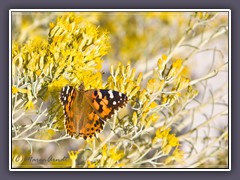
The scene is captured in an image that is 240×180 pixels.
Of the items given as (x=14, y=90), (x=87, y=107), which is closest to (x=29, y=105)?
(x=14, y=90)

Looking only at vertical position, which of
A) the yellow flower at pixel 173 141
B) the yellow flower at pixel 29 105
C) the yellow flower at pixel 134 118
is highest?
the yellow flower at pixel 29 105

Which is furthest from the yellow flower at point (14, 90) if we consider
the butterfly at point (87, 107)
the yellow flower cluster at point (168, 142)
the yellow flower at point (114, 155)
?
the yellow flower cluster at point (168, 142)


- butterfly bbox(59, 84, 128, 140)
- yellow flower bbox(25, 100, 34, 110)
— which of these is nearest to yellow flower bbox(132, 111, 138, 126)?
butterfly bbox(59, 84, 128, 140)

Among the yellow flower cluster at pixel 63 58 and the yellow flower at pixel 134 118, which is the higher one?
the yellow flower cluster at pixel 63 58

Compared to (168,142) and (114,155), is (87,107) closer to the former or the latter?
(114,155)

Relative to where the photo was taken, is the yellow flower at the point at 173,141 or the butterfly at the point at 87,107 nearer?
the butterfly at the point at 87,107

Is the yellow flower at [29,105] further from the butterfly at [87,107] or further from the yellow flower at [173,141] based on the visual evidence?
the yellow flower at [173,141]
